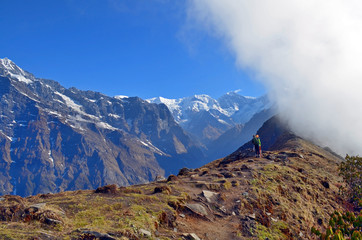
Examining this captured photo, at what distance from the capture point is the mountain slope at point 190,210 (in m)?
15.4

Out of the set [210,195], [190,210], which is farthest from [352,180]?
[190,210]

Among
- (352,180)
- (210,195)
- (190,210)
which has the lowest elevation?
(190,210)

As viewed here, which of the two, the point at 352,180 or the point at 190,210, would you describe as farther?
the point at 352,180

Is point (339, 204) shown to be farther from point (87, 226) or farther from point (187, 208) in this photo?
point (87, 226)

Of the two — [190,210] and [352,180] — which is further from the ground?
[352,180]

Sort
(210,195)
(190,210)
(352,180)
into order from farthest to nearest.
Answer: (352,180), (210,195), (190,210)

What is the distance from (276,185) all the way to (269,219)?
311 inches

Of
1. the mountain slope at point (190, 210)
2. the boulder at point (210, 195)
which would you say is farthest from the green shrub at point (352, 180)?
the boulder at point (210, 195)

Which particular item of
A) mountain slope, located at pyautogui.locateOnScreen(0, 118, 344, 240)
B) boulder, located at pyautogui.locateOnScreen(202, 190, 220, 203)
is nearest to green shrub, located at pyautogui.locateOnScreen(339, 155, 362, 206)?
mountain slope, located at pyautogui.locateOnScreen(0, 118, 344, 240)

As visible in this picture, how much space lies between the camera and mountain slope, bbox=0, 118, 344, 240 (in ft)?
50.6

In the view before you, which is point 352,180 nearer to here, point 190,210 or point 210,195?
point 210,195

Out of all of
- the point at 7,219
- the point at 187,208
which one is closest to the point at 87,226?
the point at 7,219

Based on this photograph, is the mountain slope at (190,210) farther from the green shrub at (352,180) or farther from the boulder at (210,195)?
the green shrub at (352,180)

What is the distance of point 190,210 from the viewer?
2175 cm
